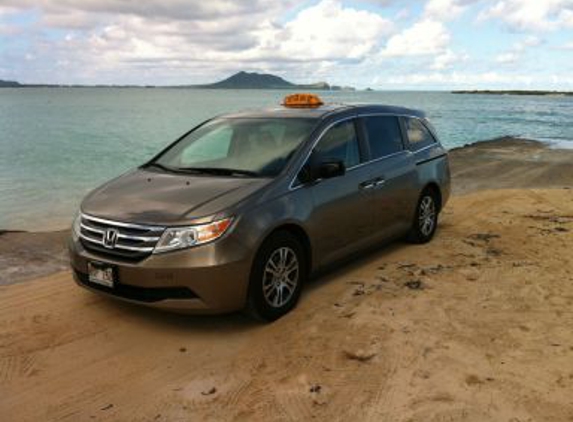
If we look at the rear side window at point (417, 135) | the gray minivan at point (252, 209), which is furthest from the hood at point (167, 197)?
Answer: the rear side window at point (417, 135)

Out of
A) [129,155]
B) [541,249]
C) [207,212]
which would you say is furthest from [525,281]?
[129,155]

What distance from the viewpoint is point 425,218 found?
7641mm

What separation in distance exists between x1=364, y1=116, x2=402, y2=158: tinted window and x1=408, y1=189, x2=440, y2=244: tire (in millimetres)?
835

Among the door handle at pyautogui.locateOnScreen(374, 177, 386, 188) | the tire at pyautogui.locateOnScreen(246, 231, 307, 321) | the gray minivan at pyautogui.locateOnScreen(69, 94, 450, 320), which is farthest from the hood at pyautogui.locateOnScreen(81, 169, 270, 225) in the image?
the door handle at pyautogui.locateOnScreen(374, 177, 386, 188)

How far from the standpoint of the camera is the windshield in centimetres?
556

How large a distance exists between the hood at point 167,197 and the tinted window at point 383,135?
1854 millimetres

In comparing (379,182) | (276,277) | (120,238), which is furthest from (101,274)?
(379,182)

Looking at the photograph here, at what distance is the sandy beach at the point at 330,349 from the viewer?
3.83 meters

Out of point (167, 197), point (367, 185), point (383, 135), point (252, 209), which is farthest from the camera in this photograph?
point (383, 135)

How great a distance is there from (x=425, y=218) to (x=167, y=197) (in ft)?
12.4

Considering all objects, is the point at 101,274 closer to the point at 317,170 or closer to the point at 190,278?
the point at 190,278

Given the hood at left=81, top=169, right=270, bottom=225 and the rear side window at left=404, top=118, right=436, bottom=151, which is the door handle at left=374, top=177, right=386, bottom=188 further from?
the hood at left=81, top=169, right=270, bottom=225

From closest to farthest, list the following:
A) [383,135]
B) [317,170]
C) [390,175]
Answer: [317,170]
[390,175]
[383,135]

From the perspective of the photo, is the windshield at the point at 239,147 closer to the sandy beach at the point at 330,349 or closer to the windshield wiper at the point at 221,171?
the windshield wiper at the point at 221,171
